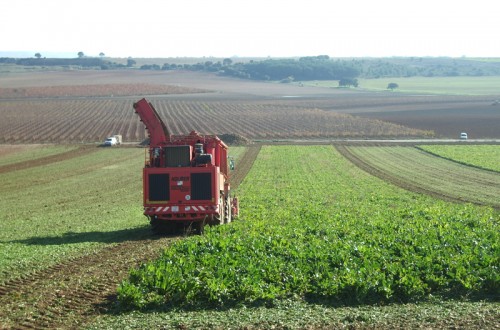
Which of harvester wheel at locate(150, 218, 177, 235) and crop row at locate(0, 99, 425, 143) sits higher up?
harvester wheel at locate(150, 218, 177, 235)

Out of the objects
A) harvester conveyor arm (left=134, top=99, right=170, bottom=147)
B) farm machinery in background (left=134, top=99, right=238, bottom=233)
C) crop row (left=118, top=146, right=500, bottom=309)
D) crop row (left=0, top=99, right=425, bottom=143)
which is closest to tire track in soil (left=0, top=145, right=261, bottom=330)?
crop row (left=118, top=146, right=500, bottom=309)

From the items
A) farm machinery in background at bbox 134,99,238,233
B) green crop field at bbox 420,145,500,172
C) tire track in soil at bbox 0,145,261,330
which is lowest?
green crop field at bbox 420,145,500,172

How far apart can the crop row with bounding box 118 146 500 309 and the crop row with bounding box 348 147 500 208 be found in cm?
1180

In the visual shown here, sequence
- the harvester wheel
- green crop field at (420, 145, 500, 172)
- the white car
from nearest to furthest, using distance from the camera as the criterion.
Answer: the harvester wheel, green crop field at (420, 145, 500, 172), the white car

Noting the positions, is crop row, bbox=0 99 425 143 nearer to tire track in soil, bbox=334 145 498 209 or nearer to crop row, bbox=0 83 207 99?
tire track in soil, bbox=334 145 498 209

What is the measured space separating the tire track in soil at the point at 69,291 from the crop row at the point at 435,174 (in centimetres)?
2047

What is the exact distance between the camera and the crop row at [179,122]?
8050cm

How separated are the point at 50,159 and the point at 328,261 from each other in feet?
144

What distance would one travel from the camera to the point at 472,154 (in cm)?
5956

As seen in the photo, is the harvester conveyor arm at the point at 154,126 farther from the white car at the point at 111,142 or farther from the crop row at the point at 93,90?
the crop row at the point at 93,90

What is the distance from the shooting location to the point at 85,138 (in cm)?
7656

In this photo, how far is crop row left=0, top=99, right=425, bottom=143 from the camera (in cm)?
8050

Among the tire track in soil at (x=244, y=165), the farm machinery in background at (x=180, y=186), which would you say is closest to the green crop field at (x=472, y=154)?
the tire track in soil at (x=244, y=165)

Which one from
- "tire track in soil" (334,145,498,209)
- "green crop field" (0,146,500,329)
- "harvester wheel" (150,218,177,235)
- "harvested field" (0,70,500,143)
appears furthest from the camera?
"harvested field" (0,70,500,143)
